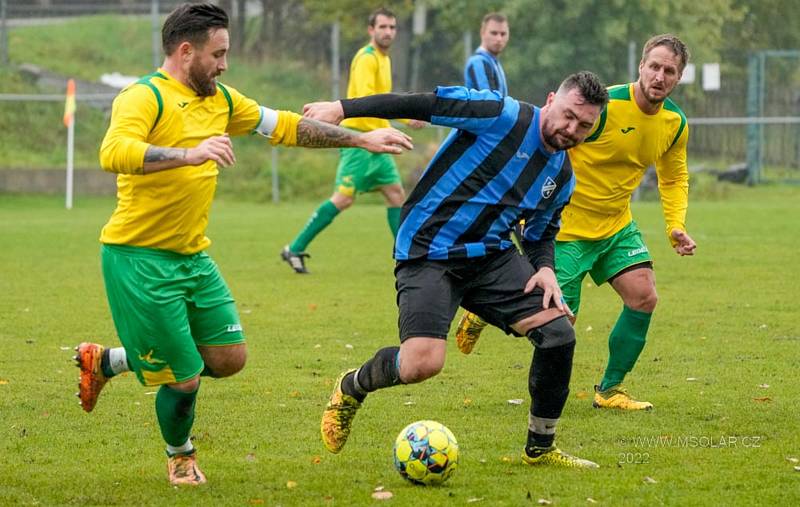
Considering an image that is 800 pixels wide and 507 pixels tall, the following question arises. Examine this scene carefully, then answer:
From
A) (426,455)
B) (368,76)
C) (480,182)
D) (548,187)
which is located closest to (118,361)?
(426,455)

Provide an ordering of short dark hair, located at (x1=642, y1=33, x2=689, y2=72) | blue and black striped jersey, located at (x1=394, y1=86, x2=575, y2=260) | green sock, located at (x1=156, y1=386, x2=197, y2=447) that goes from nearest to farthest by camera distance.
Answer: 1. green sock, located at (x1=156, y1=386, x2=197, y2=447)
2. blue and black striped jersey, located at (x1=394, y1=86, x2=575, y2=260)
3. short dark hair, located at (x1=642, y1=33, x2=689, y2=72)

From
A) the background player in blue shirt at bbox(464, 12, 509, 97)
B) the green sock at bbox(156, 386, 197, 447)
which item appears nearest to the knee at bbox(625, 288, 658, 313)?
the green sock at bbox(156, 386, 197, 447)

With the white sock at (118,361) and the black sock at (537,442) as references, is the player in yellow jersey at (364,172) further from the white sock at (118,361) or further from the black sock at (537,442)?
the black sock at (537,442)

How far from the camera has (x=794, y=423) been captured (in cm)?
666

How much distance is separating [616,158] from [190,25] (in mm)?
2861

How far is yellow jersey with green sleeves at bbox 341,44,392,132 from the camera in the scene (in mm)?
13284

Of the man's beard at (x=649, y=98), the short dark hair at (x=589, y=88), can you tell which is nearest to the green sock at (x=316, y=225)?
the man's beard at (x=649, y=98)

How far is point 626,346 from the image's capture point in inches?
286

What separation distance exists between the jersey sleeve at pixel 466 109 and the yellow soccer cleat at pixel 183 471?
1.84m

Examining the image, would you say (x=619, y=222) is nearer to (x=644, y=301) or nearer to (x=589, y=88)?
(x=644, y=301)

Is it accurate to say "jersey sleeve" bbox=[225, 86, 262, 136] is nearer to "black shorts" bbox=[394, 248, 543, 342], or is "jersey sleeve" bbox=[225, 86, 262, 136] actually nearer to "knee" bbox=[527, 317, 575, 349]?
"black shorts" bbox=[394, 248, 543, 342]

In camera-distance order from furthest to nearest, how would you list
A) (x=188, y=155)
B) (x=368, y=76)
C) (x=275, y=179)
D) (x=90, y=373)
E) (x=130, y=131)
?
(x=275, y=179) < (x=368, y=76) < (x=90, y=373) < (x=130, y=131) < (x=188, y=155)

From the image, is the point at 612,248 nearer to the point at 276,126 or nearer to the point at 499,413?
the point at 499,413

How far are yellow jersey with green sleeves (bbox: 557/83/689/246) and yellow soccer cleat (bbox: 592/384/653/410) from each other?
2.84ft
